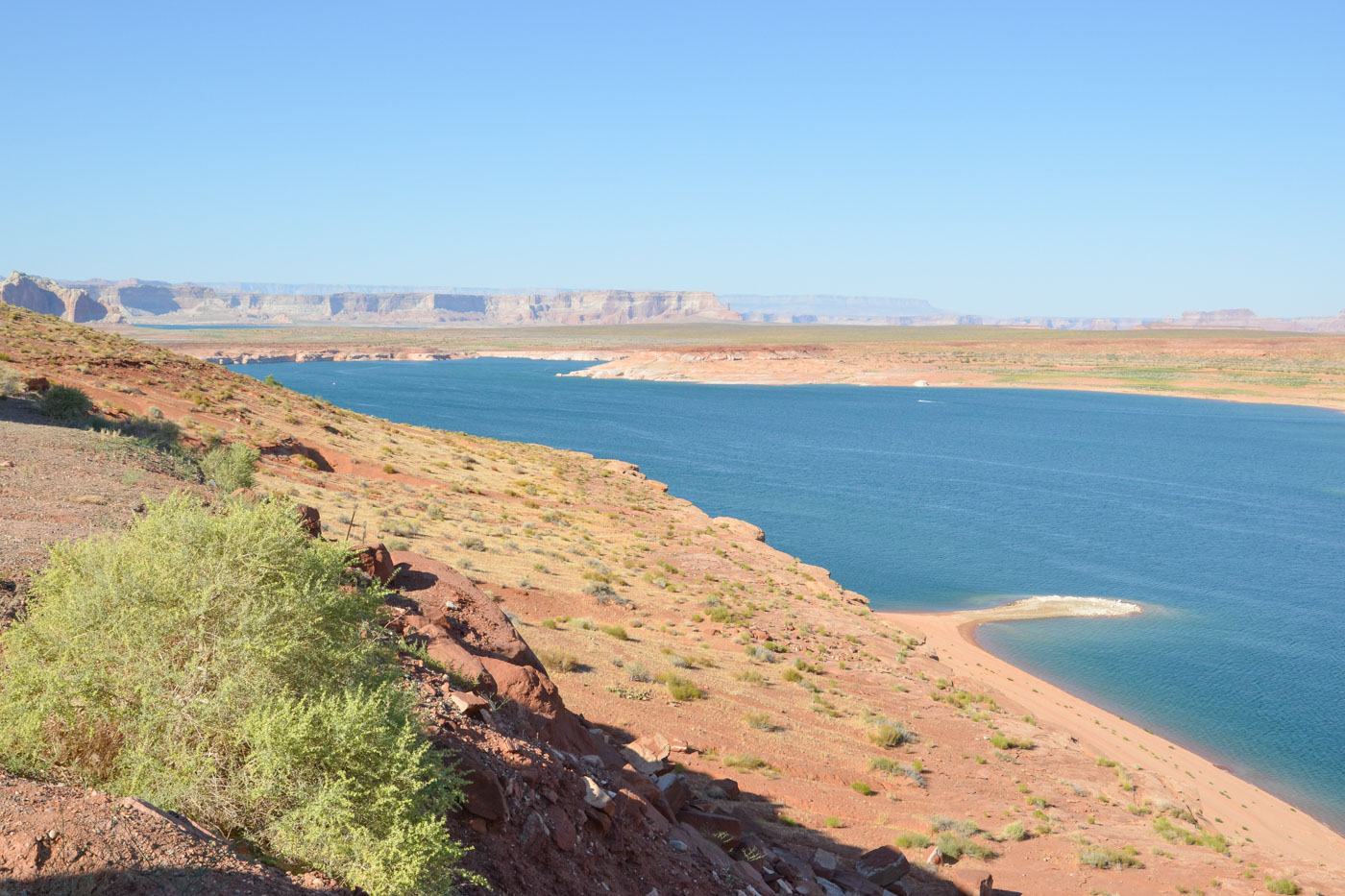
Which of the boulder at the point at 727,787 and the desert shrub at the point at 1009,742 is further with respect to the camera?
the desert shrub at the point at 1009,742

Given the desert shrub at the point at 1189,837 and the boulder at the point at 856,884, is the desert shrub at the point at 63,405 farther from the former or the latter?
the desert shrub at the point at 1189,837

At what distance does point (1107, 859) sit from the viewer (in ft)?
47.6

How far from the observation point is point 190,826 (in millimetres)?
5348

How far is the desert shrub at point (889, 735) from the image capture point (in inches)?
702

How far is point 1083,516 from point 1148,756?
32933 millimetres

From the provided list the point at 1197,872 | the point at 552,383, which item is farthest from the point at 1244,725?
the point at 552,383

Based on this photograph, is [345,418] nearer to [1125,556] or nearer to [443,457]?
[443,457]

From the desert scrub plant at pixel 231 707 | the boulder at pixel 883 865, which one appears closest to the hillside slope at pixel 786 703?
the boulder at pixel 883 865

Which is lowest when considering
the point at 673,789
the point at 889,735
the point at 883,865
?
the point at 889,735

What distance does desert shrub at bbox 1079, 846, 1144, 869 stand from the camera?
14.4 meters

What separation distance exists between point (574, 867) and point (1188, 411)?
389 ft

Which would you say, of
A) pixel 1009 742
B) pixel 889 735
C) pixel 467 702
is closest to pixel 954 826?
pixel 889 735

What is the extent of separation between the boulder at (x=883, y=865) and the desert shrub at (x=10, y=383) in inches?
931

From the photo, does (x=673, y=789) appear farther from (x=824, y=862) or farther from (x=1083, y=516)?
(x=1083, y=516)
